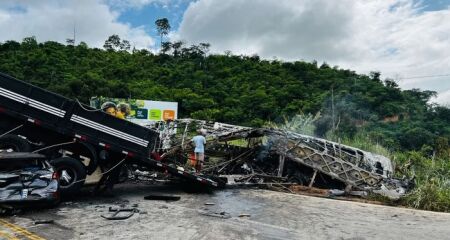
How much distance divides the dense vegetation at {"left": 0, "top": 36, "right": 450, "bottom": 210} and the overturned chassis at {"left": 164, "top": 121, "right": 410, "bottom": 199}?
16.7 m

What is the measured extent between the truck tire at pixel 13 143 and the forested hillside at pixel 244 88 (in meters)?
25.1

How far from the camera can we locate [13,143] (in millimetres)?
9844

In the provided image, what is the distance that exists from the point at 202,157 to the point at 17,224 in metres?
7.56

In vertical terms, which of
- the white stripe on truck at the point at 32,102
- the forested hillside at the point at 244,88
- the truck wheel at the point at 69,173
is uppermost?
the forested hillside at the point at 244,88

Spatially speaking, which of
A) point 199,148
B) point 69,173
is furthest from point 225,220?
point 199,148

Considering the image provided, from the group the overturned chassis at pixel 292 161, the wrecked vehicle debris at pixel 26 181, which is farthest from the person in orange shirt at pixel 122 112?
the wrecked vehicle debris at pixel 26 181

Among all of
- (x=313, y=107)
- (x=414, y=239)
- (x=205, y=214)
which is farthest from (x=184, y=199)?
(x=313, y=107)

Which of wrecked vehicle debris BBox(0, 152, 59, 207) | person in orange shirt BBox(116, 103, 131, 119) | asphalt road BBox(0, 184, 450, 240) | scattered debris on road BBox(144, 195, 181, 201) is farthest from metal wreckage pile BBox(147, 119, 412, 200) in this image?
wrecked vehicle debris BBox(0, 152, 59, 207)

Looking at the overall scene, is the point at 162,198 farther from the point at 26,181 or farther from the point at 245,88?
the point at 245,88

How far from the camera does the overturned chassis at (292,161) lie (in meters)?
13.8

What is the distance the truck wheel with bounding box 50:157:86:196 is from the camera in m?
9.94

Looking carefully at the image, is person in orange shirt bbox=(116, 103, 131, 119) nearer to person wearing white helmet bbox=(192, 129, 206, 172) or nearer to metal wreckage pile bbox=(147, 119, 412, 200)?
metal wreckage pile bbox=(147, 119, 412, 200)

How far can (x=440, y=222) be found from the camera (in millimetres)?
9805

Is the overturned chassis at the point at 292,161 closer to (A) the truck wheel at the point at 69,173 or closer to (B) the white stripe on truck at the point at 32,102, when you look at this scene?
(A) the truck wheel at the point at 69,173
